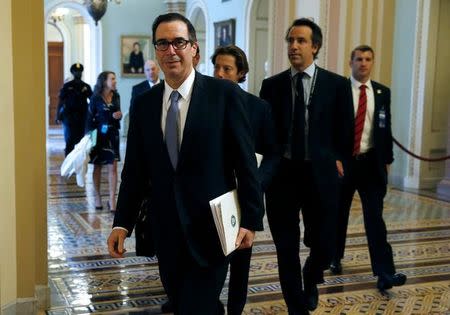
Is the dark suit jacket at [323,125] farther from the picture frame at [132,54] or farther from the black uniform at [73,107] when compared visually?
the picture frame at [132,54]

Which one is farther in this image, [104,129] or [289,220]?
[104,129]

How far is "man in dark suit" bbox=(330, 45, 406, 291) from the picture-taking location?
470 centimetres

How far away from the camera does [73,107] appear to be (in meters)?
9.85

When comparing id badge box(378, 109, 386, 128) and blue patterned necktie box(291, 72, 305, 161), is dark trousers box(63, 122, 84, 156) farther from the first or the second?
blue patterned necktie box(291, 72, 305, 161)

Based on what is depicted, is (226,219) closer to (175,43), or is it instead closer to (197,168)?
(197,168)

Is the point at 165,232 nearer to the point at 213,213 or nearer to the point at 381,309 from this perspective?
the point at 213,213

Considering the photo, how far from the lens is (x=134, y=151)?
271cm

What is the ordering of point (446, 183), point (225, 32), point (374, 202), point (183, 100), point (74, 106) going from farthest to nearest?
point (225, 32), point (74, 106), point (446, 183), point (374, 202), point (183, 100)

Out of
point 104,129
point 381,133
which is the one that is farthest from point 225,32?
point 381,133

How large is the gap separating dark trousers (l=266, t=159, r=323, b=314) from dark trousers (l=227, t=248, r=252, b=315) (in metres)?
0.26

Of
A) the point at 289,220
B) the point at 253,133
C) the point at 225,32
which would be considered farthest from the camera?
the point at 225,32

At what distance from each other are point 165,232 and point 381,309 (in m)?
2.39

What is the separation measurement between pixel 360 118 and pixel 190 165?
2601 mm

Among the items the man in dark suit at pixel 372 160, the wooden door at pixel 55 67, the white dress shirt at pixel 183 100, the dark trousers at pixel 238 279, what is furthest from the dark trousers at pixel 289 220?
the wooden door at pixel 55 67
